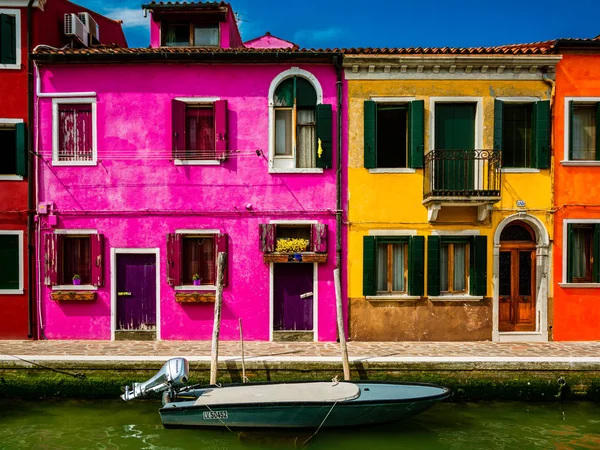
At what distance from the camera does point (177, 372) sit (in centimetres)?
922

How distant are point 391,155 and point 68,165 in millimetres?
7958

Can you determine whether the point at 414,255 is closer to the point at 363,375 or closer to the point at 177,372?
the point at 363,375

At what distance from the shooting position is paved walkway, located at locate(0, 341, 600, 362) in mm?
10703

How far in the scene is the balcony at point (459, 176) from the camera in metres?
12.0

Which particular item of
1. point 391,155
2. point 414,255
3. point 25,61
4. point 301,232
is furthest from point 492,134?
point 25,61

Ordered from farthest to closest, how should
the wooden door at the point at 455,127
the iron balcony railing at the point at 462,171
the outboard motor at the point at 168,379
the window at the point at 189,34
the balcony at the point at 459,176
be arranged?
the window at the point at 189,34 → the wooden door at the point at 455,127 → the iron balcony railing at the point at 462,171 → the balcony at the point at 459,176 → the outboard motor at the point at 168,379

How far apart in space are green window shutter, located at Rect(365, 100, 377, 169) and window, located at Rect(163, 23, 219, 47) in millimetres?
4988

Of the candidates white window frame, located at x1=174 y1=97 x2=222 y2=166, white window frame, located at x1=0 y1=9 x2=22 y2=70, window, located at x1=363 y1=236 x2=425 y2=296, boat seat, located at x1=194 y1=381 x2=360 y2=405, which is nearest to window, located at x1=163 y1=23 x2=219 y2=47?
white window frame, located at x1=174 y1=97 x2=222 y2=166

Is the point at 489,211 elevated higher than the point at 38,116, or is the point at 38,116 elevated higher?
the point at 38,116

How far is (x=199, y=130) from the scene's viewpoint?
1286cm

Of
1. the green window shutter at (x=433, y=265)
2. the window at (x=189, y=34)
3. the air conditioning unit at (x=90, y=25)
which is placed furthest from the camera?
the air conditioning unit at (x=90, y=25)

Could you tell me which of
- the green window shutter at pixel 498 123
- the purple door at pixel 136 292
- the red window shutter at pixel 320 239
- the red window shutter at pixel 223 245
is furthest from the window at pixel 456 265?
the purple door at pixel 136 292

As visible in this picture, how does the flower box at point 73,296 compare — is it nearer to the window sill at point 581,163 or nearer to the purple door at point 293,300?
the purple door at point 293,300

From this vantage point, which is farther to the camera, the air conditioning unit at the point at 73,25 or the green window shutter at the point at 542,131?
the air conditioning unit at the point at 73,25
